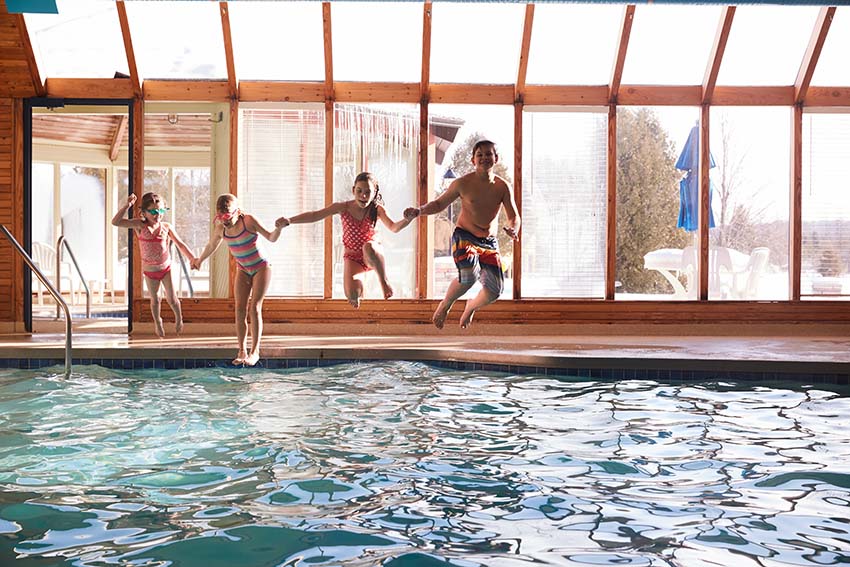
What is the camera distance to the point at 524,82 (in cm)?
1099

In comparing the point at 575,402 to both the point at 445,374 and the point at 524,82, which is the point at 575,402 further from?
the point at 524,82

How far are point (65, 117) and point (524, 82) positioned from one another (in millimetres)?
7926

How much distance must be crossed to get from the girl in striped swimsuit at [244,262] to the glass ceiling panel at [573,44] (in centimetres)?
451

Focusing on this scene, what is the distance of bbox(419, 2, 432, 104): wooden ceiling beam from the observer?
34.7ft

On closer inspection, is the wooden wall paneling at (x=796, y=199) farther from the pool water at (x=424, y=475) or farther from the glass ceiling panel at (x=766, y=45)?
the pool water at (x=424, y=475)

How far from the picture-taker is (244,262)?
786cm

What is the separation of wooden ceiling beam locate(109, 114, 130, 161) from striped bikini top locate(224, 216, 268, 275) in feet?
27.1

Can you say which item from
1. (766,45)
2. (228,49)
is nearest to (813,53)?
Result: (766,45)

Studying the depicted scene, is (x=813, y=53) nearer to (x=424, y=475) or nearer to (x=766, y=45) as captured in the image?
(x=766, y=45)

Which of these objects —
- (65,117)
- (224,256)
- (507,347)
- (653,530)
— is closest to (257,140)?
(224,256)

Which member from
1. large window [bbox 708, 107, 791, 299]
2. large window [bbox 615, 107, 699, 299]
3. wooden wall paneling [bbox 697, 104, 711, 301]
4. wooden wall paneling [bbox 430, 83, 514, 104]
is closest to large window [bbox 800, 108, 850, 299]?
large window [bbox 708, 107, 791, 299]

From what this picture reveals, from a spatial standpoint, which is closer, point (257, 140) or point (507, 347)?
point (507, 347)

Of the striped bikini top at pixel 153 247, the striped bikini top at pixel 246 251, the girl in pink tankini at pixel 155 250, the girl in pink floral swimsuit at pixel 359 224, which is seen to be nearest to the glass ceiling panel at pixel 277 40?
the girl in pink tankini at pixel 155 250

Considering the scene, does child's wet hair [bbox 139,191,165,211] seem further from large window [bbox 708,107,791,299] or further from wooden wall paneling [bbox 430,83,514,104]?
large window [bbox 708,107,791,299]
